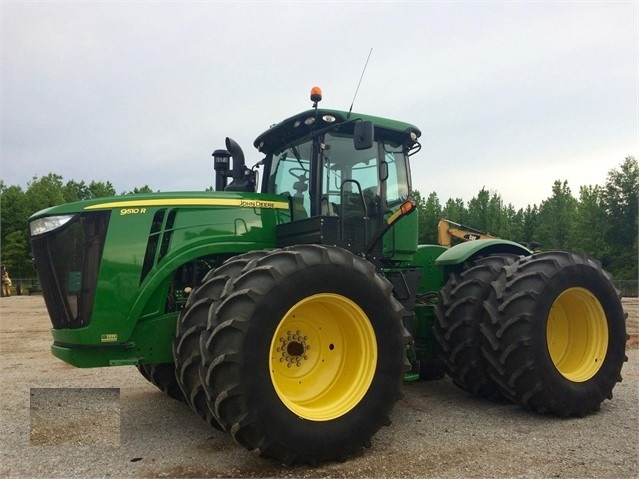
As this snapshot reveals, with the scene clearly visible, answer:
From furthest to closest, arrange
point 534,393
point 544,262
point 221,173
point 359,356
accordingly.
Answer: point 221,173
point 544,262
point 534,393
point 359,356

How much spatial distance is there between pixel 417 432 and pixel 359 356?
940 mm

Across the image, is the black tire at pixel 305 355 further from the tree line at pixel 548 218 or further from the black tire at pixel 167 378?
the tree line at pixel 548 218

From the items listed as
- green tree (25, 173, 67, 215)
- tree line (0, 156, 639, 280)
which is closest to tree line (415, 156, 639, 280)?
tree line (0, 156, 639, 280)

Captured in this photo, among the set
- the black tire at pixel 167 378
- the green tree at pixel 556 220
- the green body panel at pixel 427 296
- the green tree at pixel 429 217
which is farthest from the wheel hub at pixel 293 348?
the green tree at pixel 556 220

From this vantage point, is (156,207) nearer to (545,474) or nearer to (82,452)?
(82,452)

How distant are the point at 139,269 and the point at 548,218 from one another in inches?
2311

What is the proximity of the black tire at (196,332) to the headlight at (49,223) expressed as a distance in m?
1.27

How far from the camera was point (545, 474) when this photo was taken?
3713 millimetres

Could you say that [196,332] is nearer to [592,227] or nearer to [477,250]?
[477,250]

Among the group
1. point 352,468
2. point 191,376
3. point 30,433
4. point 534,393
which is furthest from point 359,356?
point 30,433

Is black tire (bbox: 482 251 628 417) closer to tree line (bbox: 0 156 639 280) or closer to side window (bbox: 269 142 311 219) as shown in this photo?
side window (bbox: 269 142 311 219)

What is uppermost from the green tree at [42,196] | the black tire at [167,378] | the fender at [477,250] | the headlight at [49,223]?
the green tree at [42,196]

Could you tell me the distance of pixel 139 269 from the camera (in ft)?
14.6

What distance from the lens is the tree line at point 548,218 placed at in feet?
162
